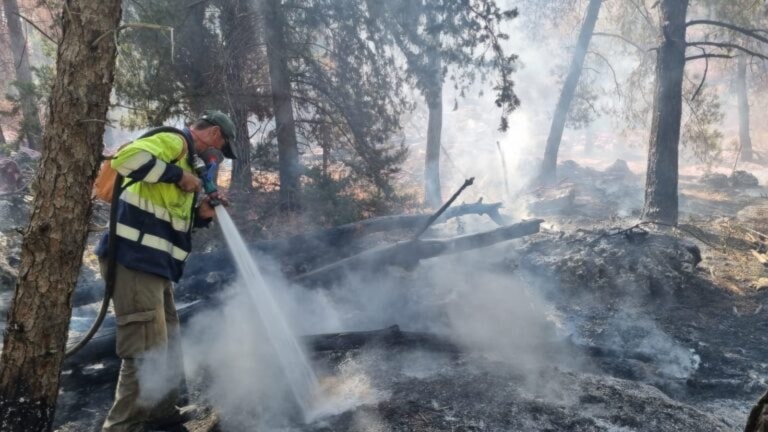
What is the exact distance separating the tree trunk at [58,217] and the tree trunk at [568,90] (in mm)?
15620

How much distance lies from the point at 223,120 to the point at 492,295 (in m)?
4.31

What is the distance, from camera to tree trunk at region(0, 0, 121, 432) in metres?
2.72

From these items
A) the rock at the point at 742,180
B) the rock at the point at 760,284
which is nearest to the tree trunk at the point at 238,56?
the rock at the point at 760,284

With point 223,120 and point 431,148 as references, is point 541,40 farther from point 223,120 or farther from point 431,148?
point 223,120

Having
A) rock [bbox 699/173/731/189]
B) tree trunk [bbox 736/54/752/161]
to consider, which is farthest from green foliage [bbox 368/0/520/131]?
tree trunk [bbox 736/54/752/161]

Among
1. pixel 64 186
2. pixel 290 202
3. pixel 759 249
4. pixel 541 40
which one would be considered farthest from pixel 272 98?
pixel 541 40

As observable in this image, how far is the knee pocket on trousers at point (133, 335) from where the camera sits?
3.35m

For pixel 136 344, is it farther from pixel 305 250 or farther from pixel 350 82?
pixel 350 82

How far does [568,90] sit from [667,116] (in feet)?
26.5

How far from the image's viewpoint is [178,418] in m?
3.64

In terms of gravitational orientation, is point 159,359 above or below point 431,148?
below

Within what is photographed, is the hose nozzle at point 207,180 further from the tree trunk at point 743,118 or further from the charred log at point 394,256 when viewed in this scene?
the tree trunk at point 743,118

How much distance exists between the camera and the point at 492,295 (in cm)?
661

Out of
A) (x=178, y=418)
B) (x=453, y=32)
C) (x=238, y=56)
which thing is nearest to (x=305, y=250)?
(x=178, y=418)
